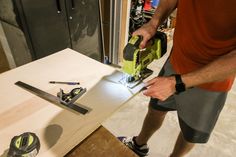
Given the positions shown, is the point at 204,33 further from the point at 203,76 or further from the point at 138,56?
the point at 138,56

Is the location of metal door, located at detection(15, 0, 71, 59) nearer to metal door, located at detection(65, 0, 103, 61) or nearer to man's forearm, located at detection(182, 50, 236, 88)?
metal door, located at detection(65, 0, 103, 61)

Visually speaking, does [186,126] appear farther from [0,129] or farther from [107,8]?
[107,8]

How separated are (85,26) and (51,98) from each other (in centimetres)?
144

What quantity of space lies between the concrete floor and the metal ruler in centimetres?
93

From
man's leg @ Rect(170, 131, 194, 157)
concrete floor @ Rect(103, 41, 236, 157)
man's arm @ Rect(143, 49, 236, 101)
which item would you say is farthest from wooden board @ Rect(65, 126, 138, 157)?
concrete floor @ Rect(103, 41, 236, 157)

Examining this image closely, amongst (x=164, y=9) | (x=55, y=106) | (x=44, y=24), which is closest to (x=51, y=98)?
(x=55, y=106)

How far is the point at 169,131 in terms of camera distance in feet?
5.75

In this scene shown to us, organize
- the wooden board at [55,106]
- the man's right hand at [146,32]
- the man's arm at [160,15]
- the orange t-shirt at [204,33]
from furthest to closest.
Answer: the man's arm at [160,15] < the man's right hand at [146,32] < the orange t-shirt at [204,33] < the wooden board at [55,106]

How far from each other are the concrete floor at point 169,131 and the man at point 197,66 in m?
0.36

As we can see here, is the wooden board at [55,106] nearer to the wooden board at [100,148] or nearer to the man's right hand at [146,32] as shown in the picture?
the wooden board at [100,148]

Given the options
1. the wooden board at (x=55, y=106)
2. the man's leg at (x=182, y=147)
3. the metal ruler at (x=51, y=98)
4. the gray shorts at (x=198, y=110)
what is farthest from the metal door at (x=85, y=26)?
the man's leg at (x=182, y=147)

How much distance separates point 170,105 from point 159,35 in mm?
437

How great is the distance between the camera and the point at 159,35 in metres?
1.12

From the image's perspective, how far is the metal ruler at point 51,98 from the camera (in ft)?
2.74
